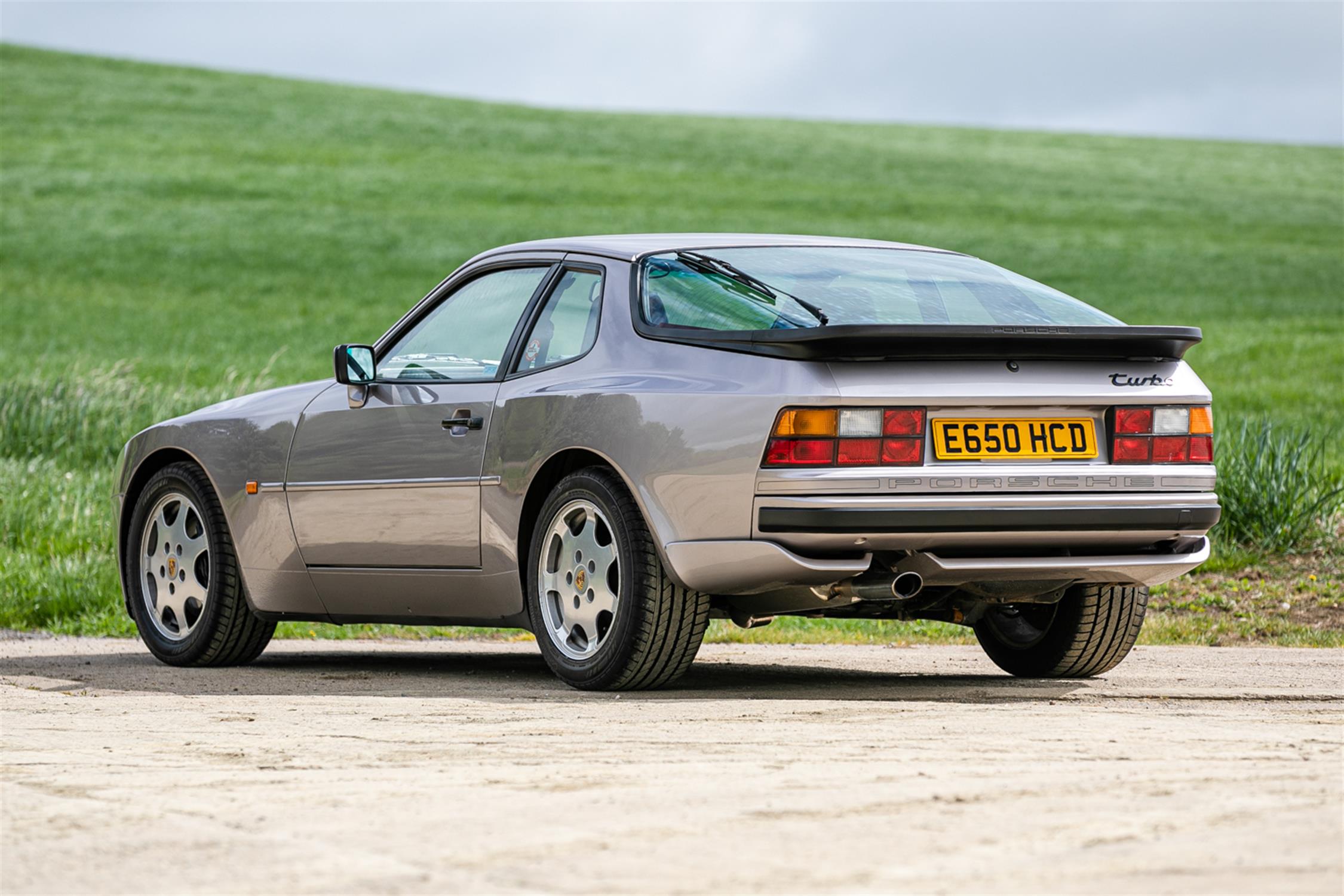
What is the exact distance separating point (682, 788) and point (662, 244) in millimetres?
3070

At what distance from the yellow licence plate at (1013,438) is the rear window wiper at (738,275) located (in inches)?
21.3

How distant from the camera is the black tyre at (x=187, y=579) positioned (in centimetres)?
814

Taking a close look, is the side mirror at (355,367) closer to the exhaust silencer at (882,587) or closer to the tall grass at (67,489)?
the tall grass at (67,489)

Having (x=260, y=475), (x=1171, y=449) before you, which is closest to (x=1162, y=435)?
(x=1171, y=449)

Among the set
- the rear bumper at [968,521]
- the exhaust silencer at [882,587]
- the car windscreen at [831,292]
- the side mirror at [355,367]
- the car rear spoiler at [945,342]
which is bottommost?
the exhaust silencer at [882,587]

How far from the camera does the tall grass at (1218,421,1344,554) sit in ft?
36.8

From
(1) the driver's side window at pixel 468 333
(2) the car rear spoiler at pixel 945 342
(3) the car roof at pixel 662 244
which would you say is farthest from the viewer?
(1) the driver's side window at pixel 468 333

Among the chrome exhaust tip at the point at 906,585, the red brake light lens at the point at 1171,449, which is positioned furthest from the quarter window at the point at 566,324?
the red brake light lens at the point at 1171,449

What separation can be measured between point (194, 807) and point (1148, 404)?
340 centimetres

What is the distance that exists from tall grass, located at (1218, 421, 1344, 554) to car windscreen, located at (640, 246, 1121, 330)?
4.44 m

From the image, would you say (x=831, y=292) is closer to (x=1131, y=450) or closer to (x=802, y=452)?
(x=802, y=452)

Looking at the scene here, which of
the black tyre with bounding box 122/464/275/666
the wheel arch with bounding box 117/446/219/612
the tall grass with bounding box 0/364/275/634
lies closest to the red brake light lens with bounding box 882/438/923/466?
the black tyre with bounding box 122/464/275/666

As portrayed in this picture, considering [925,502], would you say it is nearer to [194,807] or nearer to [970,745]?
[970,745]

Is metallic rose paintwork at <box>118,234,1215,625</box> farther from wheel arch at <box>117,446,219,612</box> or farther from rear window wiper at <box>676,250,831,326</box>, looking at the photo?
rear window wiper at <box>676,250,831,326</box>
